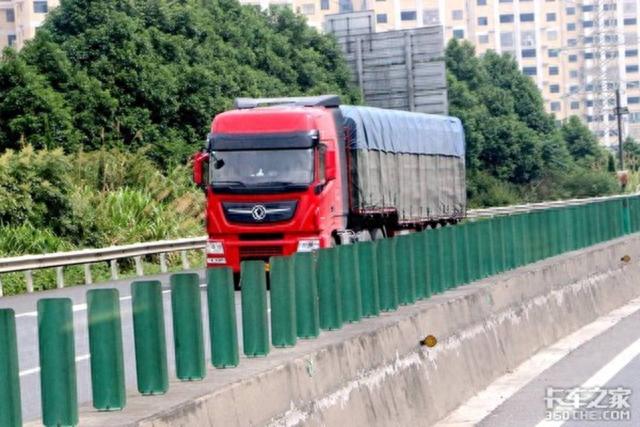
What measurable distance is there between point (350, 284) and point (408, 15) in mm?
174852

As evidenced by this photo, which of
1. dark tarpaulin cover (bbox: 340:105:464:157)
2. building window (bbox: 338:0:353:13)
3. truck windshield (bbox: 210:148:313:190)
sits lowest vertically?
truck windshield (bbox: 210:148:313:190)

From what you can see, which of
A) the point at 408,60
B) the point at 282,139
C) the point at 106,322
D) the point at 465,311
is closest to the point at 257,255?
the point at 282,139

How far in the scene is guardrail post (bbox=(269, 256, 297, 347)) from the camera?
34.3 ft

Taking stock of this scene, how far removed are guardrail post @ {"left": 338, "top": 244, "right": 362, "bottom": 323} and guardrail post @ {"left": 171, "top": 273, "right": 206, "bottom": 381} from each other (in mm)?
3323

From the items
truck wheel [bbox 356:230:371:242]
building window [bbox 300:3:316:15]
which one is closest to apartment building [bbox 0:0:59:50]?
building window [bbox 300:3:316:15]

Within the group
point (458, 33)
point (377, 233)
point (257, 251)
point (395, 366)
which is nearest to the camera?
point (395, 366)

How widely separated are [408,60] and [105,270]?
27.2m

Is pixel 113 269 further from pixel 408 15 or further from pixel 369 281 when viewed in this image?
pixel 408 15

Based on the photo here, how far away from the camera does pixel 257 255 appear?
28188 millimetres

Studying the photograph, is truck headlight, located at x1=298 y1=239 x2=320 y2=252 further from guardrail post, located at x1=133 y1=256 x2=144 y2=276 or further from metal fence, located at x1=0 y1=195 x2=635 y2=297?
guardrail post, located at x1=133 y1=256 x2=144 y2=276

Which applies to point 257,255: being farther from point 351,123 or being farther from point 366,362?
point 366,362

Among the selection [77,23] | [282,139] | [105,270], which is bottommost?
[105,270]

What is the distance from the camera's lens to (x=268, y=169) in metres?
28.0

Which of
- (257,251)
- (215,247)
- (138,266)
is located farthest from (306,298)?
(138,266)
